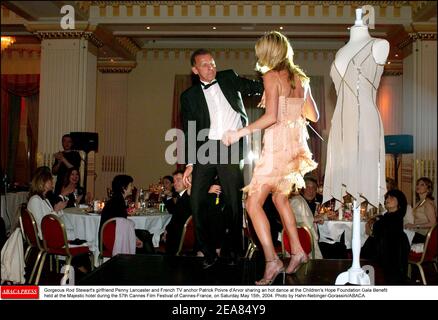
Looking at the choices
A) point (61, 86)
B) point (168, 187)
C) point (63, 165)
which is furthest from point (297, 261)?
point (61, 86)

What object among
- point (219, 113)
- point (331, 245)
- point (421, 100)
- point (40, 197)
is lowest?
point (331, 245)

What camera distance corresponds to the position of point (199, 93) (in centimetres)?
279

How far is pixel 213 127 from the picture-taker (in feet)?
9.08

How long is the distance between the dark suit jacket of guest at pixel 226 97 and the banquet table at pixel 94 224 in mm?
2053

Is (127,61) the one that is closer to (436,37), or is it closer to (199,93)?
(436,37)

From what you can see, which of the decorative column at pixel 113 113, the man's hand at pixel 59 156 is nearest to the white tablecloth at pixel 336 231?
the man's hand at pixel 59 156

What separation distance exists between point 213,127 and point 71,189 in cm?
280

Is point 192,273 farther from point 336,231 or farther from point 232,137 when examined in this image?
point 336,231

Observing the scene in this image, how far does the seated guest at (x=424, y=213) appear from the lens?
4.48m

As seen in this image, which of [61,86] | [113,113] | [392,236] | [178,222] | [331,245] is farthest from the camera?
[113,113]

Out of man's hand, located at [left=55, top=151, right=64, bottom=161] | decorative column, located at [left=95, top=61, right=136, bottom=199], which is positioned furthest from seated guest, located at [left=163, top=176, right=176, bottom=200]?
decorative column, located at [left=95, top=61, right=136, bottom=199]

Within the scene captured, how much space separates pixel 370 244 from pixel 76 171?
2.97 meters

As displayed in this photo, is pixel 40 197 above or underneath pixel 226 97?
underneath

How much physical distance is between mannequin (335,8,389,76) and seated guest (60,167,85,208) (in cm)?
333
